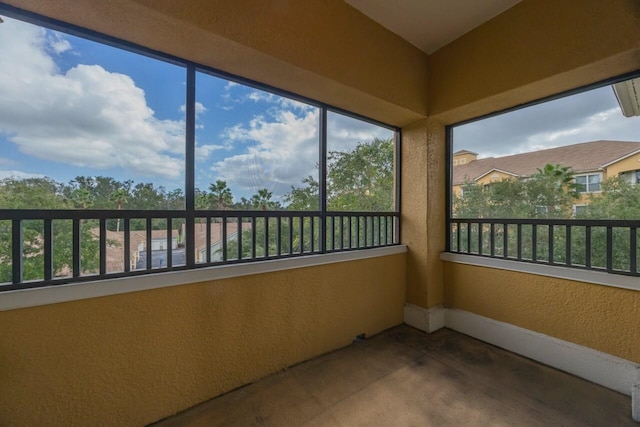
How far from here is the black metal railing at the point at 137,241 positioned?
3.85 ft

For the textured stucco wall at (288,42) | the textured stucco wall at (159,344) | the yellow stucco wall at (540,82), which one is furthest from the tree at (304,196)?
the yellow stucco wall at (540,82)

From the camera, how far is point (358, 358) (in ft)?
6.57

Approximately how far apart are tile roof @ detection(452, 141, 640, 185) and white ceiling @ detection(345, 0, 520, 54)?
108 cm

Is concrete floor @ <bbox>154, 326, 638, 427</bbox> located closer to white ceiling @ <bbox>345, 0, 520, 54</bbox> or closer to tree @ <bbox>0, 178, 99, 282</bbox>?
tree @ <bbox>0, 178, 99, 282</bbox>

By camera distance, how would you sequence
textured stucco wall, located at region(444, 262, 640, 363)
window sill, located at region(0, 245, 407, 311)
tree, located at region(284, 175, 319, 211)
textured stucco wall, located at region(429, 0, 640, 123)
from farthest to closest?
tree, located at region(284, 175, 319, 211), textured stucco wall, located at region(444, 262, 640, 363), textured stucco wall, located at region(429, 0, 640, 123), window sill, located at region(0, 245, 407, 311)

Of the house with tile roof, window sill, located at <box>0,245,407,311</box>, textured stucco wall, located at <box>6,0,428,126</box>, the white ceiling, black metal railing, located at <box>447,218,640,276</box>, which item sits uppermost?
the white ceiling

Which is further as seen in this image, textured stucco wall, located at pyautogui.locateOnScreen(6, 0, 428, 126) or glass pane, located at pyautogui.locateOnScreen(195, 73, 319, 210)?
glass pane, located at pyautogui.locateOnScreen(195, 73, 319, 210)

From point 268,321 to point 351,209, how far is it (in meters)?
1.12

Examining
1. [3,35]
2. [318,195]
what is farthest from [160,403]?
[3,35]

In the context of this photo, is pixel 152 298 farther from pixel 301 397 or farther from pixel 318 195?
pixel 318 195

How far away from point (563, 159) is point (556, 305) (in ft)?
3.46

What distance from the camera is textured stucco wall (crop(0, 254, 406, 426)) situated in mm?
1139

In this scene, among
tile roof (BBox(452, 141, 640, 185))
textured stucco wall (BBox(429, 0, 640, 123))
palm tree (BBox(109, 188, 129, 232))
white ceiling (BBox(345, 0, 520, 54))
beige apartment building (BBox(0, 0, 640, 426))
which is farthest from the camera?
white ceiling (BBox(345, 0, 520, 54))

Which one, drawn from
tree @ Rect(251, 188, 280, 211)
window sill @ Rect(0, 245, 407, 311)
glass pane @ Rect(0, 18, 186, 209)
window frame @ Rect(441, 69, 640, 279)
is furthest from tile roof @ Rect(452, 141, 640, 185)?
glass pane @ Rect(0, 18, 186, 209)
